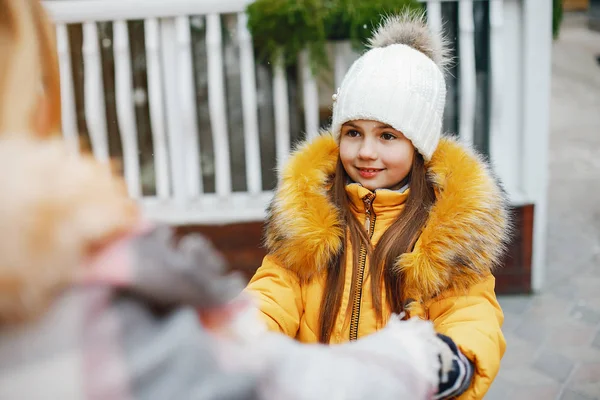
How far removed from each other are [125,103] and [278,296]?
2.24m

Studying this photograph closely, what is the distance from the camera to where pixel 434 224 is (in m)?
1.93

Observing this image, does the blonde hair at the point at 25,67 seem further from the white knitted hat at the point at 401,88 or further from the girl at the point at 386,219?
the white knitted hat at the point at 401,88

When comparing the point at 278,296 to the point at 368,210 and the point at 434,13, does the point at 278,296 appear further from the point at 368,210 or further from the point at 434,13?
the point at 434,13

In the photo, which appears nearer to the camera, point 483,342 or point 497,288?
point 483,342

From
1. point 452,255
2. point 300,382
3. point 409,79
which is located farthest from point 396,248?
point 300,382

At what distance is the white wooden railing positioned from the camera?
370 cm

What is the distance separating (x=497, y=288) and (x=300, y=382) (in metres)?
3.20

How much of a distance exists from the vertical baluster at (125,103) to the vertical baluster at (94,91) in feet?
0.32

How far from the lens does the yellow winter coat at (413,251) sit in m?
1.85

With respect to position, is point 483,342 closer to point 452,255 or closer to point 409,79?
point 452,255

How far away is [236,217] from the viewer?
3.85 meters

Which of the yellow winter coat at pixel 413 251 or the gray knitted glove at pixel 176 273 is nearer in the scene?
the gray knitted glove at pixel 176 273

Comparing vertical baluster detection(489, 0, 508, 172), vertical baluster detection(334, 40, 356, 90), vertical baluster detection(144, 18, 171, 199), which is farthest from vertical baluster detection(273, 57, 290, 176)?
vertical baluster detection(489, 0, 508, 172)

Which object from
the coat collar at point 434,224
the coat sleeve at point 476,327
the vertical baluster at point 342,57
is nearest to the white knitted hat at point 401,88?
the coat collar at point 434,224
